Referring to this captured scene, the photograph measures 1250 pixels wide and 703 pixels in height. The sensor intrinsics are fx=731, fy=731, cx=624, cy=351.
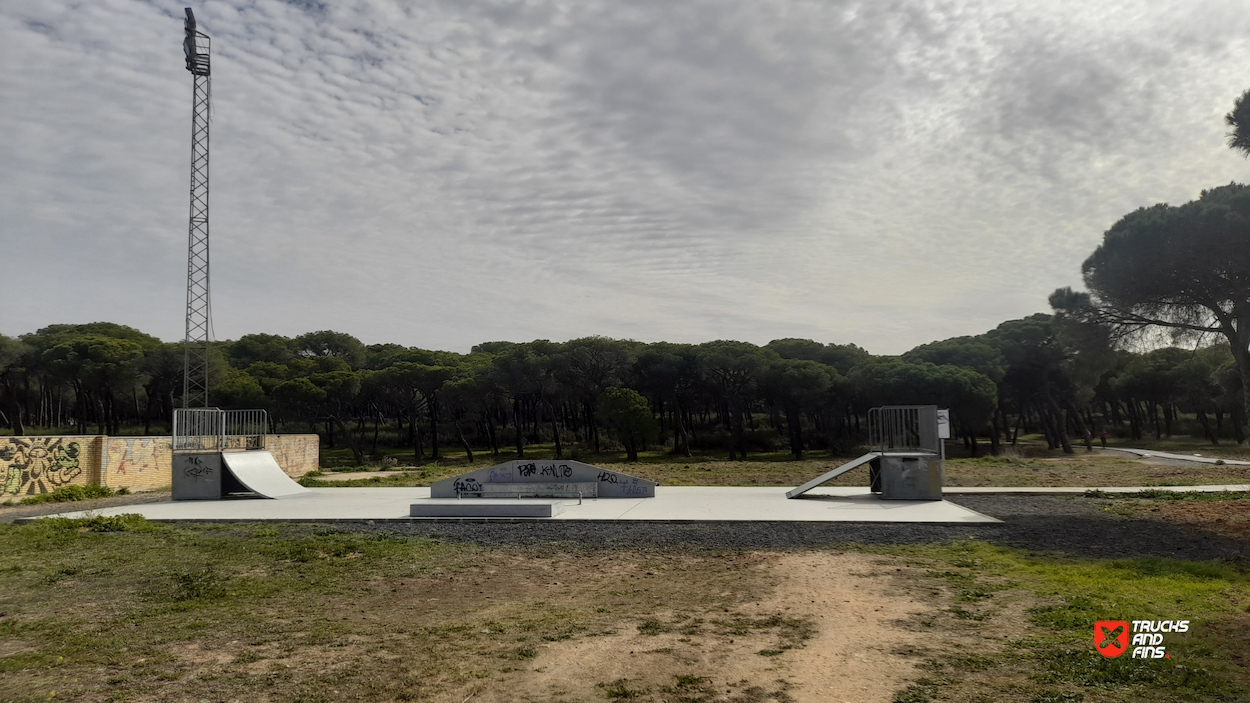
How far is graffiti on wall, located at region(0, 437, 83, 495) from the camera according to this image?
1844cm

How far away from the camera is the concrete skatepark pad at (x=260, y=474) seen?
19380 millimetres

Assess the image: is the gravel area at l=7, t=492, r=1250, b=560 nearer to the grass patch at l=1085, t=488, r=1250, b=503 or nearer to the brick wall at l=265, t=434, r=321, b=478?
the grass patch at l=1085, t=488, r=1250, b=503

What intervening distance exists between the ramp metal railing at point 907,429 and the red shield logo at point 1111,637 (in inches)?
400

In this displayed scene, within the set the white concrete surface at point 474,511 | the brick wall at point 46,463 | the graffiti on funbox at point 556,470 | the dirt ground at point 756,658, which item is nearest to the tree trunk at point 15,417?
the brick wall at point 46,463

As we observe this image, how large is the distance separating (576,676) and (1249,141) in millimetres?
16907

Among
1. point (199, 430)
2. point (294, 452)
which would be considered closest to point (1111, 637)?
point (199, 430)

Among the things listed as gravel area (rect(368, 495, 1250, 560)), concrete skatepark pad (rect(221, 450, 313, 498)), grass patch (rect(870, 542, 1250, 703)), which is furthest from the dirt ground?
concrete skatepark pad (rect(221, 450, 313, 498))

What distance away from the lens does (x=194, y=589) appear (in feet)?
27.1

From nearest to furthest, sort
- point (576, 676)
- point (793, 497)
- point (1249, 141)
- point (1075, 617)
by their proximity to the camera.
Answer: point (576, 676)
point (1075, 617)
point (1249, 141)
point (793, 497)

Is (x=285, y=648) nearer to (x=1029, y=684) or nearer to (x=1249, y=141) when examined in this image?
(x=1029, y=684)

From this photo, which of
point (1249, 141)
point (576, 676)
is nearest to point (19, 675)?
point (576, 676)

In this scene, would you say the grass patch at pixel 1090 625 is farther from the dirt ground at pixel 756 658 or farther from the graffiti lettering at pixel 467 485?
the graffiti lettering at pixel 467 485

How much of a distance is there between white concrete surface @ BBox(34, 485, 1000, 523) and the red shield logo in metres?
6.87

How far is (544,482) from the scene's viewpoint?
18.5 meters
